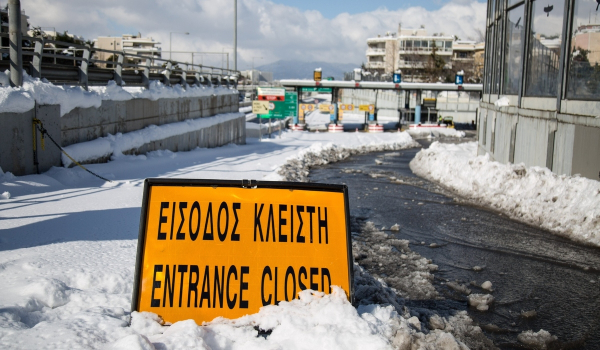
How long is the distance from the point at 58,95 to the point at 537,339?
35.5 ft

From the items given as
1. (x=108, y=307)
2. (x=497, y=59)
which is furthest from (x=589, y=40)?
(x=108, y=307)

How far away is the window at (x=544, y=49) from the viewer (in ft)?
45.0

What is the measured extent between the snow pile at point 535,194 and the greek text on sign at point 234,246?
7.24 metres

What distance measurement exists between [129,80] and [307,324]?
16365 millimetres

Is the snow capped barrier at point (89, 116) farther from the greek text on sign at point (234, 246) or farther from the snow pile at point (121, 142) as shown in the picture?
the greek text on sign at point (234, 246)

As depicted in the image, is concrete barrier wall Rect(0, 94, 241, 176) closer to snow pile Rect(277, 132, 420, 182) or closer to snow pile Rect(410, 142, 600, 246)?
snow pile Rect(277, 132, 420, 182)

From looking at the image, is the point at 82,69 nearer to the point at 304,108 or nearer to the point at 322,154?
the point at 322,154

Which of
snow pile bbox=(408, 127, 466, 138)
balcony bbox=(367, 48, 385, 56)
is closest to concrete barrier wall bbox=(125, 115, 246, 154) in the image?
snow pile bbox=(408, 127, 466, 138)

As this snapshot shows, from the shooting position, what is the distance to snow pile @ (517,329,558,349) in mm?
5604

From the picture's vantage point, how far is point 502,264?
862cm

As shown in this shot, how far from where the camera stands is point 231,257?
14.7ft

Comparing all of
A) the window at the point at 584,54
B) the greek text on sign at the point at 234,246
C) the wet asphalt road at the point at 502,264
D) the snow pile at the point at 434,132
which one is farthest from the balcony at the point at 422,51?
the greek text on sign at the point at 234,246

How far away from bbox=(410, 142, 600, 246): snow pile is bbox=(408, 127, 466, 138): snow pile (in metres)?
34.4

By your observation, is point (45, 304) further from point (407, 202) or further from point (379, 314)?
point (407, 202)
